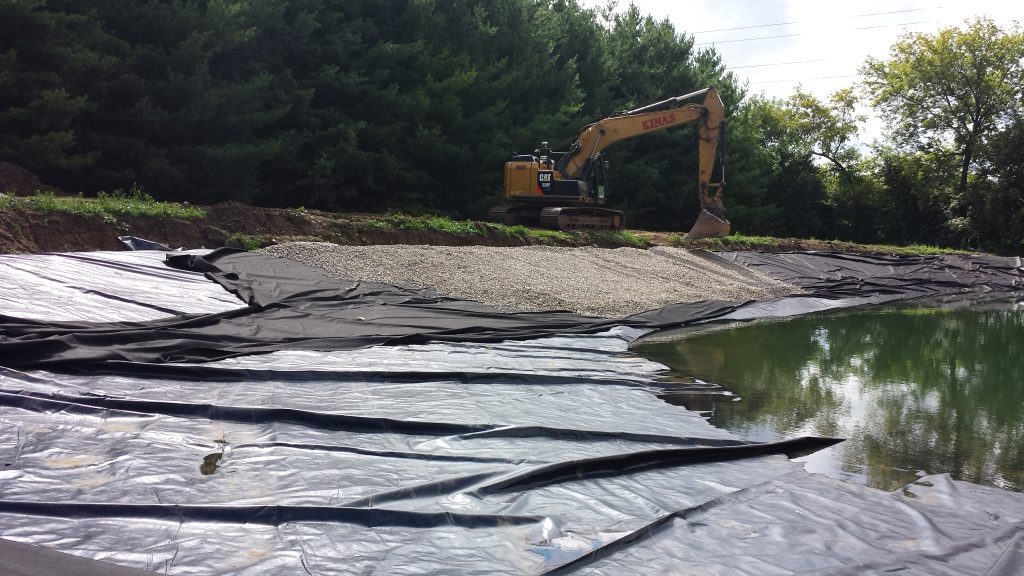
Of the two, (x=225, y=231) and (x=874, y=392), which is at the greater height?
(x=225, y=231)

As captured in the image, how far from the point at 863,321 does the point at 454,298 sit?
254 inches

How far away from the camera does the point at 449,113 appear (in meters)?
18.7

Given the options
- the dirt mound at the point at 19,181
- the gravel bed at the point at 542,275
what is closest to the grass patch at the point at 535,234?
the gravel bed at the point at 542,275

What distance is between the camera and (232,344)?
5.45 metres

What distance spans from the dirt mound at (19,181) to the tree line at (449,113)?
41 cm

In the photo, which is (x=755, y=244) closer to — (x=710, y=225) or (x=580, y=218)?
(x=710, y=225)

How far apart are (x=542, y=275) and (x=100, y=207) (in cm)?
609

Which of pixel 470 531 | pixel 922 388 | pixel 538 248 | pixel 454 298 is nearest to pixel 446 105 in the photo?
pixel 538 248

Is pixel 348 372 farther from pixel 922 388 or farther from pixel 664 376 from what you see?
pixel 922 388

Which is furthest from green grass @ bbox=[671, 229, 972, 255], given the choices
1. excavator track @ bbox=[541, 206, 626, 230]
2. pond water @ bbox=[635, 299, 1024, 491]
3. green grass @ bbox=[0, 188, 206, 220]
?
green grass @ bbox=[0, 188, 206, 220]

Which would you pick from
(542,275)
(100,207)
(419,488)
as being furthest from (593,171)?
(419,488)

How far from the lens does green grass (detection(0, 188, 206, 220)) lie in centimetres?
889

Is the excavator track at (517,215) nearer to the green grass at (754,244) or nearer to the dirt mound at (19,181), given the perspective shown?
the green grass at (754,244)

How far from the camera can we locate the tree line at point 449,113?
1338 centimetres
